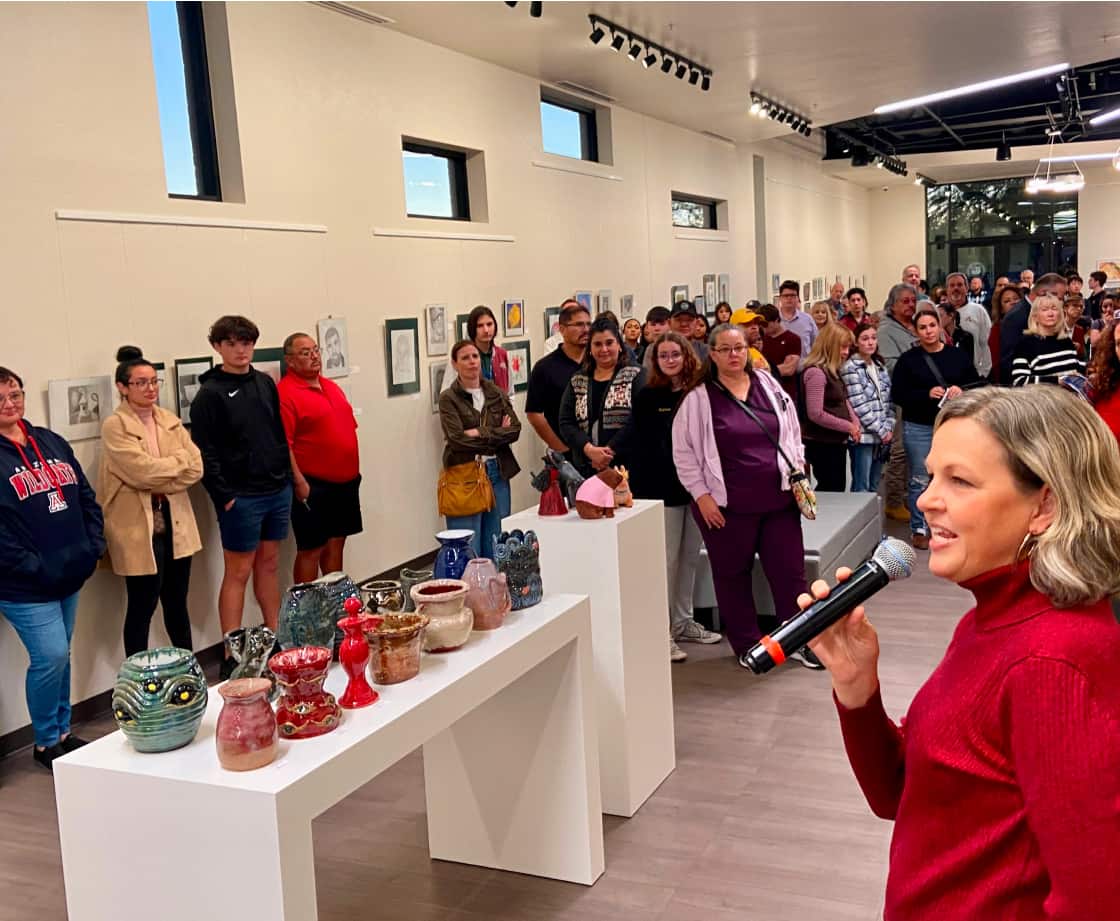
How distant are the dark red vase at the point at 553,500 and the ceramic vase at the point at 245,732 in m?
1.96

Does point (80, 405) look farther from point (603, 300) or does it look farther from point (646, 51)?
point (603, 300)

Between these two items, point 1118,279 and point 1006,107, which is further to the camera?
point 1118,279

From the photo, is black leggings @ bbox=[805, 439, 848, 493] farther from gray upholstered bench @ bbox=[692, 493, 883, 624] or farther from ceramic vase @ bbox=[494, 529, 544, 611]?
ceramic vase @ bbox=[494, 529, 544, 611]

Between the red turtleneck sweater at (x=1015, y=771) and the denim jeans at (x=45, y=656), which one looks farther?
the denim jeans at (x=45, y=656)

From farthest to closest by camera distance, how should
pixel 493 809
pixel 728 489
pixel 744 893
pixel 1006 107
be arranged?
pixel 1006 107 → pixel 728 489 → pixel 493 809 → pixel 744 893

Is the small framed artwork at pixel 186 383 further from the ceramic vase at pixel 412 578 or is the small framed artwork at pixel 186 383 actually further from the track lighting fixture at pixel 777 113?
the track lighting fixture at pixel 777 113

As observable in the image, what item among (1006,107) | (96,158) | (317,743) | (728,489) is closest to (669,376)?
(728,489)

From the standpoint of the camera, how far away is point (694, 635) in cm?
574

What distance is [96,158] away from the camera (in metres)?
5.14

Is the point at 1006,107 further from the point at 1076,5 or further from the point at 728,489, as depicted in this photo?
the point at 728,489

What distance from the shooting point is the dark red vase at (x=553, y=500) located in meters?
3.98

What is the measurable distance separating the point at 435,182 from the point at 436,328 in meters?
1.20

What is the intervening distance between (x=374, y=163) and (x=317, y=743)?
18.2 ft

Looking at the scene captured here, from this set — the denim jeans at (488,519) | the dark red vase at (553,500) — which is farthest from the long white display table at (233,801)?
the denim jeans at (488,519)
